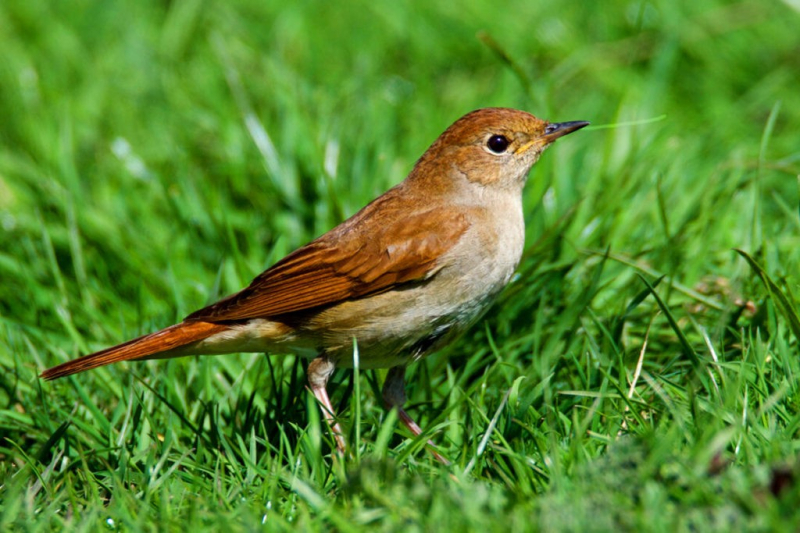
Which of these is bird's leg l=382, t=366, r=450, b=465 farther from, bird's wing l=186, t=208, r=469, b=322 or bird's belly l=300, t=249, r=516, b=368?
bird's wing l=186, t=208, r=469, b=322


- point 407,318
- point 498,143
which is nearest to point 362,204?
point 498,143

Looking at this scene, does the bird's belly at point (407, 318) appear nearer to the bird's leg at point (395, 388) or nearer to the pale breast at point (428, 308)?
the pale breast at point (428, 308)

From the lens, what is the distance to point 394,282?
169 inches

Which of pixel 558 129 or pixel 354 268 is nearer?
pixel 354 268

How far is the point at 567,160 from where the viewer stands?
6.29 m

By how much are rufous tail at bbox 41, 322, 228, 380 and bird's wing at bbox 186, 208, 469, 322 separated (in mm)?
71

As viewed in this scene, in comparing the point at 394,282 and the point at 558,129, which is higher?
the point at 558,129

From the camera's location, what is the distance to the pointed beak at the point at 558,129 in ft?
15.1

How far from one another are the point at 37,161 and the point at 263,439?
3.45 meters

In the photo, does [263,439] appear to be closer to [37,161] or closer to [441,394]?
[441,394]

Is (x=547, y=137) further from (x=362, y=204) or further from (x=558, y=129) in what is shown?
(x=362, y=204)

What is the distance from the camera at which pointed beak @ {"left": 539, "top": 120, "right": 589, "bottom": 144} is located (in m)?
4.59

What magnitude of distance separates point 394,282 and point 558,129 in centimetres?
107

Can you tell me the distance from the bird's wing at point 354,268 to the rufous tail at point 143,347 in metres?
0.07
